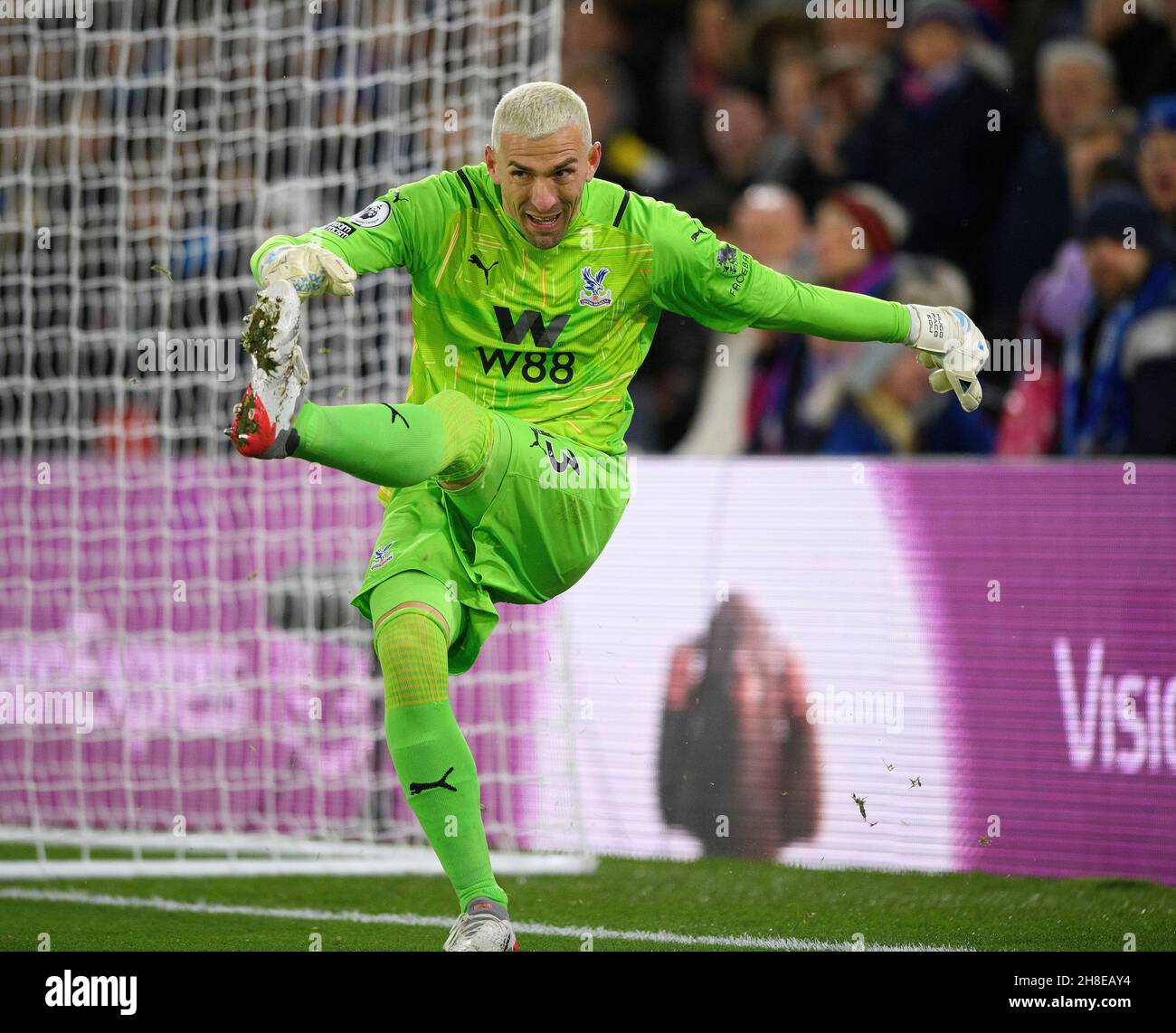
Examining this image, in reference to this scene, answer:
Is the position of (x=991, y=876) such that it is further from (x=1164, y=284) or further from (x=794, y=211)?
(x=794, y=211)

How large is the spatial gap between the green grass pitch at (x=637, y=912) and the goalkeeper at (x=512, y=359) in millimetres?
1033

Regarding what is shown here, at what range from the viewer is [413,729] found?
5.20 metres

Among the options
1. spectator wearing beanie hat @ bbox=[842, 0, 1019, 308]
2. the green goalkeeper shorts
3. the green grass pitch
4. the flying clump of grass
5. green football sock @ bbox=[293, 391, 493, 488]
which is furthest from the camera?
spectator wearing beanie hat @ bbox=[842, 0, 1019, 308]

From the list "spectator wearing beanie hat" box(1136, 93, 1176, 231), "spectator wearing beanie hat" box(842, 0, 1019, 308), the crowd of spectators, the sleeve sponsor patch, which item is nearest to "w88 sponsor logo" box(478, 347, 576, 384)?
the sleeve sponsor patch

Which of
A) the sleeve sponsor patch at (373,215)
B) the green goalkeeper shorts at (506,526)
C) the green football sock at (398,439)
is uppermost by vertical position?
the sleeve sponsor patch at (373,215)

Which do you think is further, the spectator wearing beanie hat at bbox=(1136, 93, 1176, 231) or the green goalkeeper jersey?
the spectator wearing beanie hat at bbox=(1136, 93, 1176, 231)

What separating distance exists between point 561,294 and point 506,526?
2.45ft

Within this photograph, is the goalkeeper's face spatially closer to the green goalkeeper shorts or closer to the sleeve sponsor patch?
the sleeve sponsor patch

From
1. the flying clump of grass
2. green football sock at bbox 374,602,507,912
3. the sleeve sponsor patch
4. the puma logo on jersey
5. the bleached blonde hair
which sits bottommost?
green football sock at bbox 374,602,507,912

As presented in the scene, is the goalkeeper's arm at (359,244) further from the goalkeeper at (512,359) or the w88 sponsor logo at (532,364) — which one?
the w88 sponsor logo at (532,364)

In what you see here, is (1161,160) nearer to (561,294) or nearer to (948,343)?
(948,343)

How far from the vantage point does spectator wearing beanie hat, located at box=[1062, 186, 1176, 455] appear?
28.3 ft

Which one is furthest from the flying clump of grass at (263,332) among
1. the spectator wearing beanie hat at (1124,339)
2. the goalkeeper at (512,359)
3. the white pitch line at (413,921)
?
the spectator wearing beanie hat at (1124,339)

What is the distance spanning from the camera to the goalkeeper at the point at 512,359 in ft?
17.0
